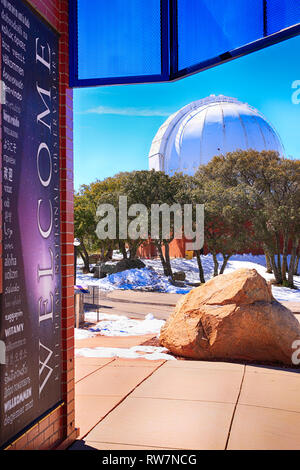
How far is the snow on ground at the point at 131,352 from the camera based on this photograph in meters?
8.16

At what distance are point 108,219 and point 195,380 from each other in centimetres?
2394

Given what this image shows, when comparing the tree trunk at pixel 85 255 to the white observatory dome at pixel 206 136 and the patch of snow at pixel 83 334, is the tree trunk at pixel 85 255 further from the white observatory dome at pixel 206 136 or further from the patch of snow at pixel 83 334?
the patch of snow at pixel 83 334

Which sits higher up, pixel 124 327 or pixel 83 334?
pixel 83 334

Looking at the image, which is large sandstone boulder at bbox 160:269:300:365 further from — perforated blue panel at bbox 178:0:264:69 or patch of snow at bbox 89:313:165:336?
perforated blue panel at bbox 178:0:264:69

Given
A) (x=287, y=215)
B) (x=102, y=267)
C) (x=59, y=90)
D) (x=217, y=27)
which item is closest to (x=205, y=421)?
(x=59, y=90)

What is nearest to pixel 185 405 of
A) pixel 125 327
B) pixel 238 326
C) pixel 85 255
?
pixel 238 326

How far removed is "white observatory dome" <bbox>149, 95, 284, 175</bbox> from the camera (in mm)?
50844

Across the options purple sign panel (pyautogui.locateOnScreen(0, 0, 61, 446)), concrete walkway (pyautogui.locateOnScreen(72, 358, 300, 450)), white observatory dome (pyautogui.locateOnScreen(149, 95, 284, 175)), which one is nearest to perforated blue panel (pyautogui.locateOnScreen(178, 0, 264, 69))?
purple sign panel (pyautogui.locateOnScreen(0, 0, 61, 446))

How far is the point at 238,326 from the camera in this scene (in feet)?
25.5

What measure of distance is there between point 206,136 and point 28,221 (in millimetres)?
49997

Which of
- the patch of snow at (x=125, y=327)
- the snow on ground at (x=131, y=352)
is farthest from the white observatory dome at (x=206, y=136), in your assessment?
the snow on ground at (x=131, y=352)

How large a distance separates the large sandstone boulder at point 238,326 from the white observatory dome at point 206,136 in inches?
1644

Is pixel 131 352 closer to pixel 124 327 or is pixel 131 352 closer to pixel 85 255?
pixel 124 327

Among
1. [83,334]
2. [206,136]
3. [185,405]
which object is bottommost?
[83,334]
